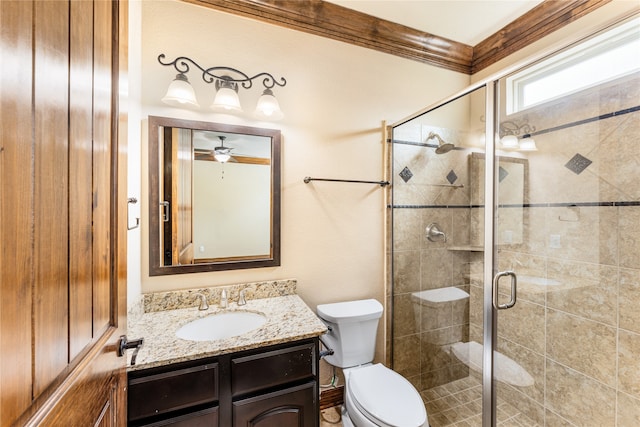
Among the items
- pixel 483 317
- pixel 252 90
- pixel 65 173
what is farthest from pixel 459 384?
pixel 252 90

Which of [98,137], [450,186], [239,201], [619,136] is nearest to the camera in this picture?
[98,137]

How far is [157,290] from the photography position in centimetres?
151

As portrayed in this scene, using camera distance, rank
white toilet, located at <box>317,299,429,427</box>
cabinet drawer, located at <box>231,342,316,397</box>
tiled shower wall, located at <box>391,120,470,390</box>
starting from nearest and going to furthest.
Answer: cabinet drawer, located at <box>231,342,316,397</box> → white toilet, located at <box>317,299,429,427</box> → tiled shower wall, located at <box>391,120,470,390</box>

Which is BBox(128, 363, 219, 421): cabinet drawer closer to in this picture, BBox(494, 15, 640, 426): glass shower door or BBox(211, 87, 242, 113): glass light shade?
BBox(211, 87, 242, 113): glass light shade

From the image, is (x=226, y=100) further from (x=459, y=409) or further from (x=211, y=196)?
(x=459, y=409)

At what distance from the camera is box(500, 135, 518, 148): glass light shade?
149 centimetres

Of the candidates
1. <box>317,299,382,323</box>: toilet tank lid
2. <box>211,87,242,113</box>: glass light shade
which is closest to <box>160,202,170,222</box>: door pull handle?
<box>211,87,242,113</box>: glass light shade

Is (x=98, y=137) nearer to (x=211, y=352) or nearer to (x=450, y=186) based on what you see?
(x=211, y=352)

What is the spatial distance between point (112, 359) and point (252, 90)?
1.51 m

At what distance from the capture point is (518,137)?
1.54 meters

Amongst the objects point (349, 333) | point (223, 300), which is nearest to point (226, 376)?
point (223, 300)

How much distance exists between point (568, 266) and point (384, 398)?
1210 millimetres

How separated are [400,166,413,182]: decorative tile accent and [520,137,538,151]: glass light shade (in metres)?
0.65

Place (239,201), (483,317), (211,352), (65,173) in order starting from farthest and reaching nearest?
1. (239,201)
2. (483,317)
3. (211,352)
4. (65,173)
